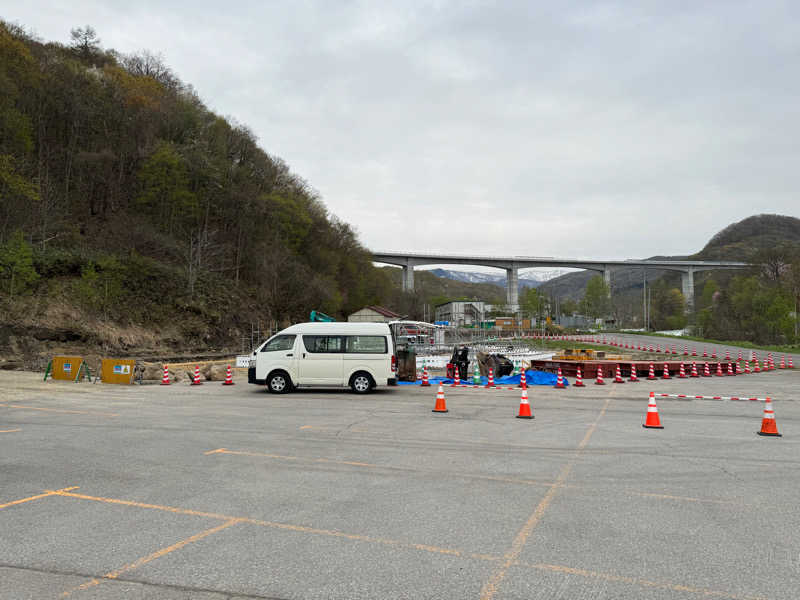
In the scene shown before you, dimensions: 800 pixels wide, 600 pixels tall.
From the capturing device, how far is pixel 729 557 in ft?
15.9

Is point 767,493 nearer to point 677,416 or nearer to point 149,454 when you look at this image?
point 677,416

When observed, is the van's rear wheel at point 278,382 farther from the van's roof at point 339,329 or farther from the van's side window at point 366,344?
the van's side window at point 366,344

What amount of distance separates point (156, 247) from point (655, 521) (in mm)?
48644

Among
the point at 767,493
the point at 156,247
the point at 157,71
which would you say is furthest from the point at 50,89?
the point at 767,493

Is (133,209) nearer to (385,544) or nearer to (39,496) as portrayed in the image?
(39,496)

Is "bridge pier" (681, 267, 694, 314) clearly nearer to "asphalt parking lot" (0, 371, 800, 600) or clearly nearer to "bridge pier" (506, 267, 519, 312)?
"bridge pier" (506, 267, 519, 312)

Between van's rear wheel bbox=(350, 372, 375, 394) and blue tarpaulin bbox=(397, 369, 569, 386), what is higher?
van's rear wheel bbox=(350, 372, 375, 394)

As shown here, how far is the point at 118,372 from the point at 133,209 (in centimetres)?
3053

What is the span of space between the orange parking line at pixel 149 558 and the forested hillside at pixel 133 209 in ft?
116

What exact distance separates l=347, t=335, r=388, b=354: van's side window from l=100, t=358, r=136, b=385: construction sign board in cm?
1068

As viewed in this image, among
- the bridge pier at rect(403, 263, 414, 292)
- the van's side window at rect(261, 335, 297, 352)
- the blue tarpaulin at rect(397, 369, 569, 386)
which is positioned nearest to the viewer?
the van's side window at rect(261, 335, 297, 352)

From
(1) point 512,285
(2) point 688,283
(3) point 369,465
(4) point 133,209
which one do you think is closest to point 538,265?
(1) point 512,285

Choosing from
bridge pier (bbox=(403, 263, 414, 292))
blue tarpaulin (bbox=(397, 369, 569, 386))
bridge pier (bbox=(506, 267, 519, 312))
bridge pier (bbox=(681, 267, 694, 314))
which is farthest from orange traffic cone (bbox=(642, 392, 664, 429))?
bridge pier (bbox=(681, 267, 694, 314))

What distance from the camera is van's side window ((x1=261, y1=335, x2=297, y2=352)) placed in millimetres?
19406
